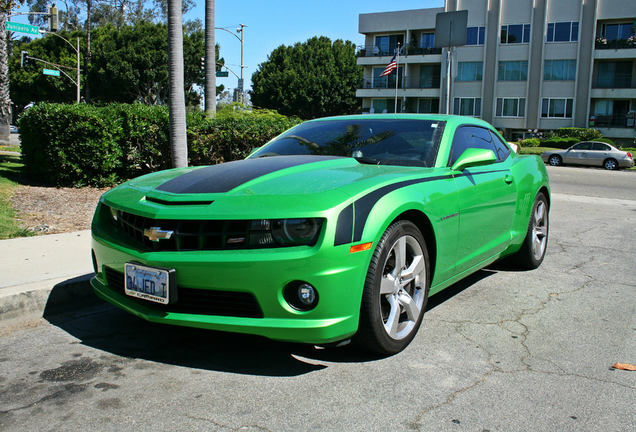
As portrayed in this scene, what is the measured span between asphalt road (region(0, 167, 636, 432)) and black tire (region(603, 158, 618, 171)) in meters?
25.0

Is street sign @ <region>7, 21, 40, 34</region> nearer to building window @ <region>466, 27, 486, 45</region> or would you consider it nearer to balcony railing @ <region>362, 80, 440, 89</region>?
building window @ <region>466, 27, 486, 45</region>

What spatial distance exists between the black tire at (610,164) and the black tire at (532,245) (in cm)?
2379

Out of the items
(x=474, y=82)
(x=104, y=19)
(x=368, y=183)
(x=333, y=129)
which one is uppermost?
(x=104, y=19)

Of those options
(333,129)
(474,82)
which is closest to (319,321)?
(333,129)

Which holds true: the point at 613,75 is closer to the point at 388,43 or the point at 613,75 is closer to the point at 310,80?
the point at 388,43

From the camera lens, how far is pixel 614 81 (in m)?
43.9

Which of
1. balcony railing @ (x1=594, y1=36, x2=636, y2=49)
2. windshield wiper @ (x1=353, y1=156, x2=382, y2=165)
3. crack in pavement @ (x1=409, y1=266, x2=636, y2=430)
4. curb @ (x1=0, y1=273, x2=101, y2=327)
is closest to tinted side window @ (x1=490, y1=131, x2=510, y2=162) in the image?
crack in pavement @ (x1=409, y1=266, x2=636, y2=430)

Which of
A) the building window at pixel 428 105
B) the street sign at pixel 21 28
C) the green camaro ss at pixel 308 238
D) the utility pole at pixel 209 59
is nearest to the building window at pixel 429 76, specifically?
the building window at pixel 428 105

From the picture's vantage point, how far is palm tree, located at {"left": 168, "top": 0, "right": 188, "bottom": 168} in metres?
9.05

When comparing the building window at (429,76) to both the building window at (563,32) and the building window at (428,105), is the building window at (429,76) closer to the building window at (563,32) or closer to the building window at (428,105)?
the building window at (428,105)

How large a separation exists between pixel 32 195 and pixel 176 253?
7318 millimetres

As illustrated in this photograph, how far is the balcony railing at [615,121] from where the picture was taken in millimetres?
42562

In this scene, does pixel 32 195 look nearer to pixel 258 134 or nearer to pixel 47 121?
pixel 47 121

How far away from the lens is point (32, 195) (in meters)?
9.31
